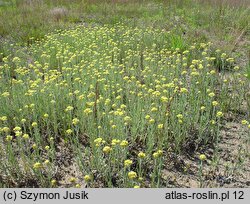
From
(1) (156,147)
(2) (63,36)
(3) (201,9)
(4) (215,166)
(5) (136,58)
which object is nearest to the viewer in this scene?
(4) (215,166)

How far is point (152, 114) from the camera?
378 centimetres

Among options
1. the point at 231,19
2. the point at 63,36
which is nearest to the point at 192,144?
the point at 63,36

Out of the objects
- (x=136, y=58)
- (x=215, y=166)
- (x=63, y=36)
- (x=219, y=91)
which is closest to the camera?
(x=215, y=166)

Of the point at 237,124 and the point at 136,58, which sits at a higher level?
the point at 136,58

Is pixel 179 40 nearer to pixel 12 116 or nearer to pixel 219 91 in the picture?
pixel 219 91

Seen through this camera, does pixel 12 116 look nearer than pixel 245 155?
No

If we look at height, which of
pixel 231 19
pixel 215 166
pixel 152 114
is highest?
pixel 231 19

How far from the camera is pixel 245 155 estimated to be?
12.0 ft

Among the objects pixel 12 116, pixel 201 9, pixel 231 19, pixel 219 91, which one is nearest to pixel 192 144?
pixel 219 91

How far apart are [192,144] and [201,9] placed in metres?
7.94
